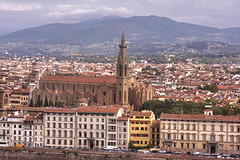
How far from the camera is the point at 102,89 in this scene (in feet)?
320

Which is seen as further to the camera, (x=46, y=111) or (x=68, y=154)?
(x=46, y=111)

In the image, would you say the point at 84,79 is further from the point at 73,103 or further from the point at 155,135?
the point at 155,135

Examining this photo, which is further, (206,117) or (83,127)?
(83,127)

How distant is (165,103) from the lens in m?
92.5

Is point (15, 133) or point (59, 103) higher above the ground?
point (59, 103)

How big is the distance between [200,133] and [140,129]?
7.71 metres

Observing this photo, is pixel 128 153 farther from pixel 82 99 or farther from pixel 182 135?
→ pixel 82 99

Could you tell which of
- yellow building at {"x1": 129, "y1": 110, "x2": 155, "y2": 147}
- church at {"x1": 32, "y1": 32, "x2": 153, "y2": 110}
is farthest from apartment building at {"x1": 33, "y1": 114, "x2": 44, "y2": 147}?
church at {"x1": 32, "y1": 32, "x2": 153, "y2": 110}

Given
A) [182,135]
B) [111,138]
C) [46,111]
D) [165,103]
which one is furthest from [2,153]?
[165,103]

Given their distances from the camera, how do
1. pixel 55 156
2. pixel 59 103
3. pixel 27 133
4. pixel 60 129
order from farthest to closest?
pixel 59 103 < pixel 27 133 < pixel 60 129 < pixel 55 156

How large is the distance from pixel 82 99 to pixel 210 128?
29.9 meters

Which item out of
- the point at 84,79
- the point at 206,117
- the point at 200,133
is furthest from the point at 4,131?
the point at 84,79

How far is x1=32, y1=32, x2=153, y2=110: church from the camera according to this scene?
9550cm

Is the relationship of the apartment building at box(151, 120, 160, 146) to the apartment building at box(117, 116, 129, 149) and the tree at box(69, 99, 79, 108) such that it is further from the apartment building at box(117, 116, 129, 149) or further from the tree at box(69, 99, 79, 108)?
the tree at box(69, 99, 79, 108)
